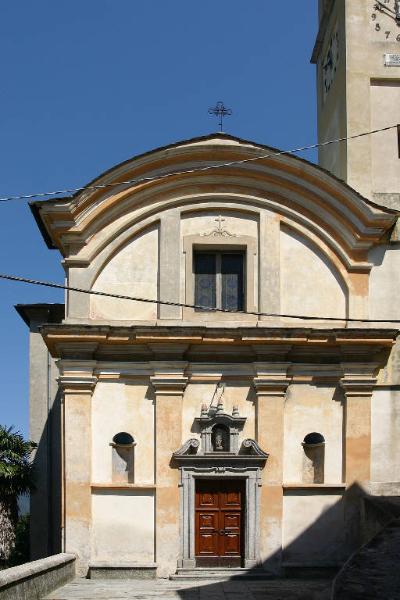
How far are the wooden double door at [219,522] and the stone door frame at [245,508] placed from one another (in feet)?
0.66

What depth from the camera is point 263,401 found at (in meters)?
18.6

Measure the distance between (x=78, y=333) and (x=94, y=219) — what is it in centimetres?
236

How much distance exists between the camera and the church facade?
60.1 feet

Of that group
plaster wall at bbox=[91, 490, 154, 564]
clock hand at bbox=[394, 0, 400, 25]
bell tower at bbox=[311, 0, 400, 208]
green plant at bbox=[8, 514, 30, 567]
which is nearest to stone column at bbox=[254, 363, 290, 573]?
plaster wall at bbox=[91, 490, 154, 564]

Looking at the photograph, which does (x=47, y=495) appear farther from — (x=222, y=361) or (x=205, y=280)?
(x=205, y=280)

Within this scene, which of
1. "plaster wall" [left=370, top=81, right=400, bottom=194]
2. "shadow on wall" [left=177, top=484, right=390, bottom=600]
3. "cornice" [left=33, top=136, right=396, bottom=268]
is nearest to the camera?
"shadow on wall" [left=177, top=484, right=390, bottom=600]

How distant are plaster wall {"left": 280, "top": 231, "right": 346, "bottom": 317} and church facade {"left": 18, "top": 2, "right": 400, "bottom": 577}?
0.10 ft

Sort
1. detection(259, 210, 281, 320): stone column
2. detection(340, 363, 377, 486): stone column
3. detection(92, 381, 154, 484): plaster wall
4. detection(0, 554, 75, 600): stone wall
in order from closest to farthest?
1. detection(0, 554, 75, 600): stone wall
2. detection(92, 381, 154, 484): plaster wall
3. detection(340, 363, 377, 486): stone column
4. detection(259, 210, 281, 320): stone column

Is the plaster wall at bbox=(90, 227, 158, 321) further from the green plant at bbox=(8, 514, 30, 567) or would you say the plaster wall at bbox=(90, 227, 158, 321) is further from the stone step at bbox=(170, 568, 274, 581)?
the green plant at bbox=(8, 514, 30, 567)

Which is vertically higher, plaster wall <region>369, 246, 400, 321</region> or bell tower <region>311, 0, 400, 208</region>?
bell tower <region>311, 0, 400, 208</region>

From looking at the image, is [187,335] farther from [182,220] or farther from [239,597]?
[239,597]

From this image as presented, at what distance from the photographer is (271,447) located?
1852 centimetres

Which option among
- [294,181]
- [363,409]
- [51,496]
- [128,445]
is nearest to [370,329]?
[363,409]

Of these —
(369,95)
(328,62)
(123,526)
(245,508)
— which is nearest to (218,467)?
(245,508)
